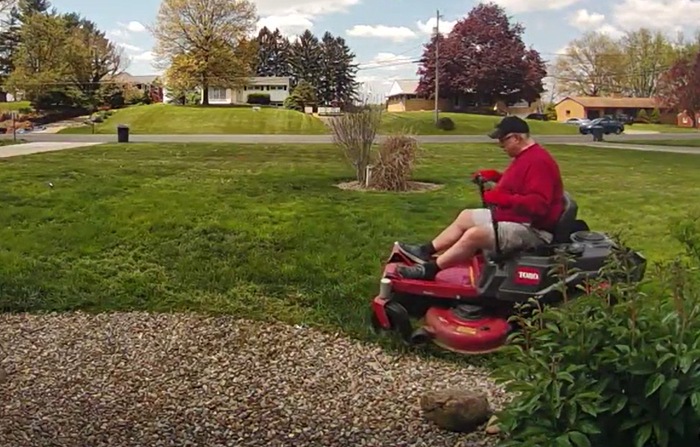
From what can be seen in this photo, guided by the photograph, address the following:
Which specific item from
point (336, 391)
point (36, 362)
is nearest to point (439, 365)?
point (336, 391)

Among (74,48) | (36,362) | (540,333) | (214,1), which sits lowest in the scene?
(36,362)

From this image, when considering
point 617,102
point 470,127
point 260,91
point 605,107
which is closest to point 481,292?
point 470,127

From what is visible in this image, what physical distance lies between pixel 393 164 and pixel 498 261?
5987 mm

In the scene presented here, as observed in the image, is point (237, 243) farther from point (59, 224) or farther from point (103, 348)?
point (103, 348)

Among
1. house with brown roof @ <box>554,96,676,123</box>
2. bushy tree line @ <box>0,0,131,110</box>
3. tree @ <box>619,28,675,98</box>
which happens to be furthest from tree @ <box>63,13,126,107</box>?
tree @ <box>619,28,675,98</box>

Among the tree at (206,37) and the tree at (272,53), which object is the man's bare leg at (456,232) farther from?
the tree at (272,53)

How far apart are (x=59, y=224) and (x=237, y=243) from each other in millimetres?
1896

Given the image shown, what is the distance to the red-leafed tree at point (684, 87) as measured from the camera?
27719mm

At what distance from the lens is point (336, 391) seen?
11.2 feet

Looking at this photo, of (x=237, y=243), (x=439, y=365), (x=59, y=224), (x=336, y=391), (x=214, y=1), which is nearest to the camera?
(x=336, y=391)

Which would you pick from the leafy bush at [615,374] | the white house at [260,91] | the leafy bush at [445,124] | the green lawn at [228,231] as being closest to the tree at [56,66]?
the white house at [260,91]

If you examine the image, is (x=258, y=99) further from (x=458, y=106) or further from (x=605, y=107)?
(x=605, y=107)

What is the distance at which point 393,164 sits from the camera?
9.78 metres

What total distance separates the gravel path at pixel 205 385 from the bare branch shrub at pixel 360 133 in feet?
A: 19.7
